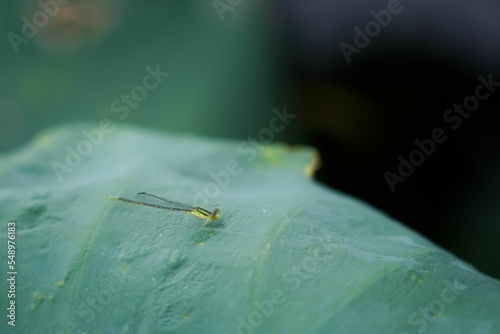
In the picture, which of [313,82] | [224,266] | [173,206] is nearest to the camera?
[224,266]

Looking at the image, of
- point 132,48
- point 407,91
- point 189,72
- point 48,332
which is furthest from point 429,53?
point 48,332

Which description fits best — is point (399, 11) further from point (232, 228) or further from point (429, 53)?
point (232, 228)

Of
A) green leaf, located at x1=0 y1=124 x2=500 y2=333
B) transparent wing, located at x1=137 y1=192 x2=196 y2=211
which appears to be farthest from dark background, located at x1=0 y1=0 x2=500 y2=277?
transparent wing, located at x1=137 y1=192 x2=196 y2=211

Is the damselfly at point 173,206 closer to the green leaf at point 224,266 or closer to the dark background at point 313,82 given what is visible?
the green leaf at point 224,266

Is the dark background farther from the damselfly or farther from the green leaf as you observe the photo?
the damselfly

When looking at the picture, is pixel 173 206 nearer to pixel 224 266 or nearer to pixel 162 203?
pixel 162 203

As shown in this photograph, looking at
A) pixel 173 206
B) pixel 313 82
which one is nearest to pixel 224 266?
pixel 173 206
